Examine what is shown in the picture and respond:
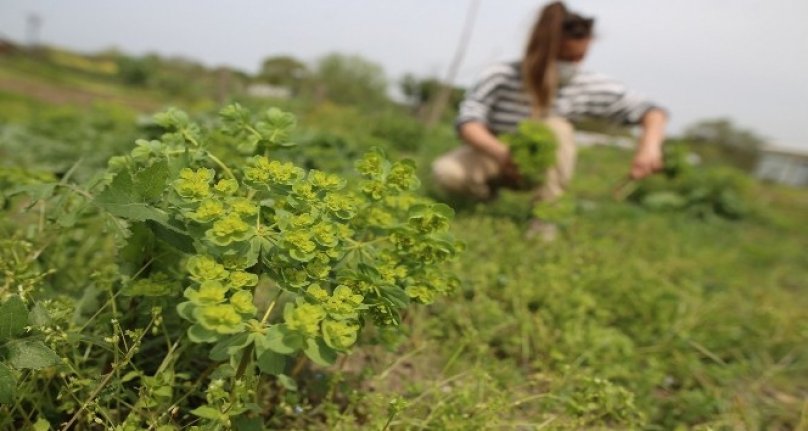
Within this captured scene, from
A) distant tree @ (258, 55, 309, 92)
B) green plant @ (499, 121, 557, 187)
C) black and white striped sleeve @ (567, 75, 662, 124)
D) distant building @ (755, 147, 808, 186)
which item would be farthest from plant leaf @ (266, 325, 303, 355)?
distant building @ (755, 147, 808, 186)

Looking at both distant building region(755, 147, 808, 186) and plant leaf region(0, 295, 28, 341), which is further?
distant building region(755, 147, 808, 186)

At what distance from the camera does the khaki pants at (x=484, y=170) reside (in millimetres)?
3219

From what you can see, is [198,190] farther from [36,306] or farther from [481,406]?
[481,406]

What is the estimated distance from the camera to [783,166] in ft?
105

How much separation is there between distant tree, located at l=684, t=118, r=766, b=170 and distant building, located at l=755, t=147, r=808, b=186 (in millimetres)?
827

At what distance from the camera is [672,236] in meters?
3.91

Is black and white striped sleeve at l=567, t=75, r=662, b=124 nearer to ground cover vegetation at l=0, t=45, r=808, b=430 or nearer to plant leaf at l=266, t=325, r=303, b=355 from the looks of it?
ground cover vegetation at l=0, t=45, r=808, b=430

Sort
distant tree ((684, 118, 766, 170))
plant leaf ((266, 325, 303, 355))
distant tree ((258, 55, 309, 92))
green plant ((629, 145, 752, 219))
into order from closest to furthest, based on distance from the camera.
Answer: plant leaf ((266, 325, 303, 355))
green plant ((629, 145, 752, 219))
distant tree ((258, 55, 309, 92))
distant tree ((684, 118, 766, 170))

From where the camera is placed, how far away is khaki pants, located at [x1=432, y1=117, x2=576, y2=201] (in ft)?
10.6

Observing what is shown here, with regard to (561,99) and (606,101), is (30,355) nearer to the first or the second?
(561,99)

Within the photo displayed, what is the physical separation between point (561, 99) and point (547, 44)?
1.34ft

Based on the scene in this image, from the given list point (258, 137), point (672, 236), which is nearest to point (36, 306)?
point (258, 137)

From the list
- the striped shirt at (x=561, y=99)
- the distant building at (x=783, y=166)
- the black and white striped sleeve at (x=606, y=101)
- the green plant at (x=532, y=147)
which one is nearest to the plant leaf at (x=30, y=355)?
the green plant at (x=532, y=147)

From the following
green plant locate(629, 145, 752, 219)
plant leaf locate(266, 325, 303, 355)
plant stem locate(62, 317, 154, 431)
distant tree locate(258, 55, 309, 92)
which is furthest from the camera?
distant tree locate(258, 55, 309, 92)
